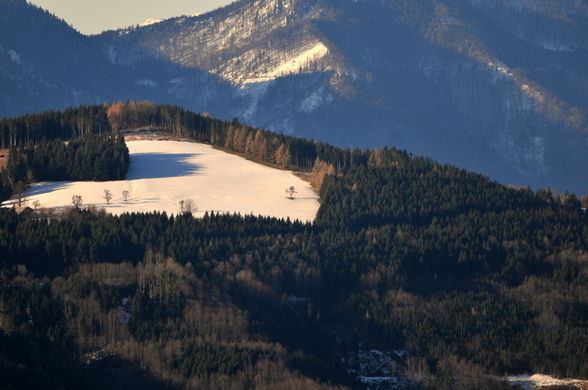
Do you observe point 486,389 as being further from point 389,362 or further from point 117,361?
point 117,361

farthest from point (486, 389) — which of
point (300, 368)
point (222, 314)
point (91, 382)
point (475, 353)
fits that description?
point (91, 382)

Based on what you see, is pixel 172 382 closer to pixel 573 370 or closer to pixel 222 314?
pixel 222 314

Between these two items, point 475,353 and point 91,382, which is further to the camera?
point 475,353

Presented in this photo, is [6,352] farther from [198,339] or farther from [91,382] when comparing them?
[198,339]

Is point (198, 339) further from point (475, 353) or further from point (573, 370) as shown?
point (573, 370)

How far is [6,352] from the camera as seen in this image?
17712 cm

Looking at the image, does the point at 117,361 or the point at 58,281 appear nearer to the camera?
the point at 117,361

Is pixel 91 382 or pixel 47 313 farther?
pixel 47 313

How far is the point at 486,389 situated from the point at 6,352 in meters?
64.5

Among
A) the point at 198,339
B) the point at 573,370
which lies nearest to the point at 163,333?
the point at 198,339

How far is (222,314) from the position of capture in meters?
198

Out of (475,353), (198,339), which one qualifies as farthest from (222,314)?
(475,353)

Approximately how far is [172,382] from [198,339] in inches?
406

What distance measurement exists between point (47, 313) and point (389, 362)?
162ft
